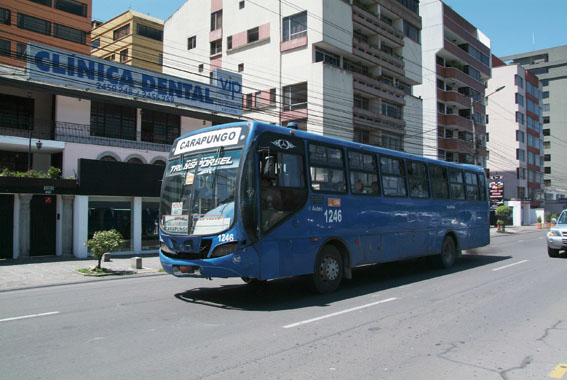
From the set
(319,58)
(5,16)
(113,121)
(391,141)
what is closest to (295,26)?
(319,58)

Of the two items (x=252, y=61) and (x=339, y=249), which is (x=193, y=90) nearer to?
(x=252, y=61)

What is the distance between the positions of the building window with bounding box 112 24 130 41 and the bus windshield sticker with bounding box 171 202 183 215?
52.5m

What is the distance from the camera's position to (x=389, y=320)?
23.8 ft

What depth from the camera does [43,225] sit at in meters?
18.9

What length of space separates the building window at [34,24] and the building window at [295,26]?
23173 millimetres

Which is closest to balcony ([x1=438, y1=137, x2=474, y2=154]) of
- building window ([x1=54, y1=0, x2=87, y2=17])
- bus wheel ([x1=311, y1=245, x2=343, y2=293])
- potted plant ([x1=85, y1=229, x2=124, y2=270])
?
building window ([x1=54, y1=0, x2=87, y2=17])

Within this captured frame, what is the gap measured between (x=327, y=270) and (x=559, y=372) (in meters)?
5.18

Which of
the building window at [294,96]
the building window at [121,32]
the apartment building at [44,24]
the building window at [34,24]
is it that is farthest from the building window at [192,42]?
the building window at [294,96]

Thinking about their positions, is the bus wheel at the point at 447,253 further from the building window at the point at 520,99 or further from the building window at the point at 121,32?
the building window at the point at 520,99

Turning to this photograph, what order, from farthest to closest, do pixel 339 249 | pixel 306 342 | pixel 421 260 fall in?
1. pixel 421 260
2. pixel 339 249
3. pixel 306 342

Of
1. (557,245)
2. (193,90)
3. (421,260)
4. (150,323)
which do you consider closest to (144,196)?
(193,90)

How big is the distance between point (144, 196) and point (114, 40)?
43358mm

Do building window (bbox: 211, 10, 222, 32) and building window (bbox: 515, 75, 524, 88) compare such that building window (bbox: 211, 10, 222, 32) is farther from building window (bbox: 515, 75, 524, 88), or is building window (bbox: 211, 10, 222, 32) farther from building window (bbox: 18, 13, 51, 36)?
building window (bbox: 515, 75, 524, 88)

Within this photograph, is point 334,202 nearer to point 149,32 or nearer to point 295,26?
point 295,26
